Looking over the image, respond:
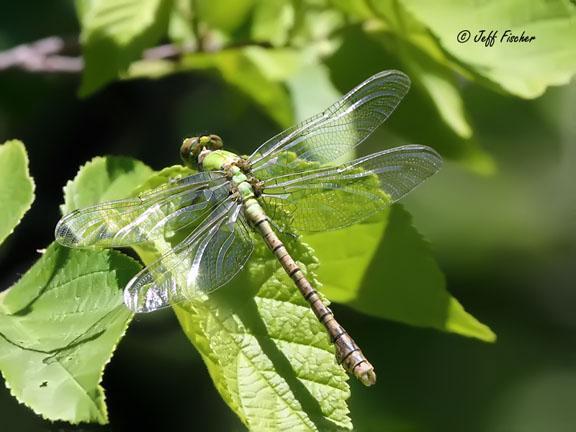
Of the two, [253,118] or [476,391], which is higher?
[253,118]

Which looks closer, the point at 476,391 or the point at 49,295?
the point at 49,295

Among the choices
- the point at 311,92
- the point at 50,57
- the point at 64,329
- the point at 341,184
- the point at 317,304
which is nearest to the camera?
the point at 64,329

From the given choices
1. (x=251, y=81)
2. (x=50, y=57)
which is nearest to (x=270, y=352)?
(x=251, y=81)

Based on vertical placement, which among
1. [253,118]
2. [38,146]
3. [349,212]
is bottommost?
[349,212]

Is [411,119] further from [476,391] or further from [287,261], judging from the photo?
[476,391]

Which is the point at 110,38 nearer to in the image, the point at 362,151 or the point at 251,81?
the point at 251,81

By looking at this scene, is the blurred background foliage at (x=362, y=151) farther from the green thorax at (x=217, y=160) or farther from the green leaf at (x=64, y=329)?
the green leaf at (x=64, y=329)

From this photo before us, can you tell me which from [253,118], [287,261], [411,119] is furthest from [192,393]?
[287,261]

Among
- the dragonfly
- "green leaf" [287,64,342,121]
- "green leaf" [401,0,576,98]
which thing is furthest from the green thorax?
"green leaf" [401,0,576,98]
